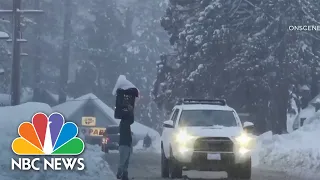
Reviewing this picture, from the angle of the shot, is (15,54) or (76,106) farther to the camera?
(76,106)

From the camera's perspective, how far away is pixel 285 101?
4534 centimetres

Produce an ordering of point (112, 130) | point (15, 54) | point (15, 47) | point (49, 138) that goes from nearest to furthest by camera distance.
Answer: point (49, 138) < point (15, 47) < point (15, 54) < point (112, 130)

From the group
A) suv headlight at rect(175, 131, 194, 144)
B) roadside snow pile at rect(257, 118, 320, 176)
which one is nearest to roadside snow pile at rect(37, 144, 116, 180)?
suv headlight at rect(175, 131, 194, 144)

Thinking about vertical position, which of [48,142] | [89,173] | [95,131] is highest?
[48,142]

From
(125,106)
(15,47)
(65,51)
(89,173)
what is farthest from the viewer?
(65,51)

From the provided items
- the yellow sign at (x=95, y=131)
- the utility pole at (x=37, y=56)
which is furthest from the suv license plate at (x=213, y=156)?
the utility pole at (x=37, y=56)

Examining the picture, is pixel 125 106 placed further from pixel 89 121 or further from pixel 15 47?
pixel 89 121

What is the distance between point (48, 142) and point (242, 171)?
17.7 feet

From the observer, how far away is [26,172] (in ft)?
47.3

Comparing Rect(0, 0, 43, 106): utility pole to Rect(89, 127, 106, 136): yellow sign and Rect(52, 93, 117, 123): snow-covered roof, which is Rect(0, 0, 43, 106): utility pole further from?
Rect(52, 93, 117, 123): snow-covered roof

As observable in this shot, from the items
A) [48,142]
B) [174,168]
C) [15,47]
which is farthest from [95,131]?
[48,142]

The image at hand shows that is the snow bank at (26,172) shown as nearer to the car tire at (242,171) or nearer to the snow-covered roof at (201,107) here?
the snow-covered roof at (201,107)

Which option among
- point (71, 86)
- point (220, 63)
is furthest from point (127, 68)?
point (220, 63)

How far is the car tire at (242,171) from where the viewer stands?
1741 centimetres
